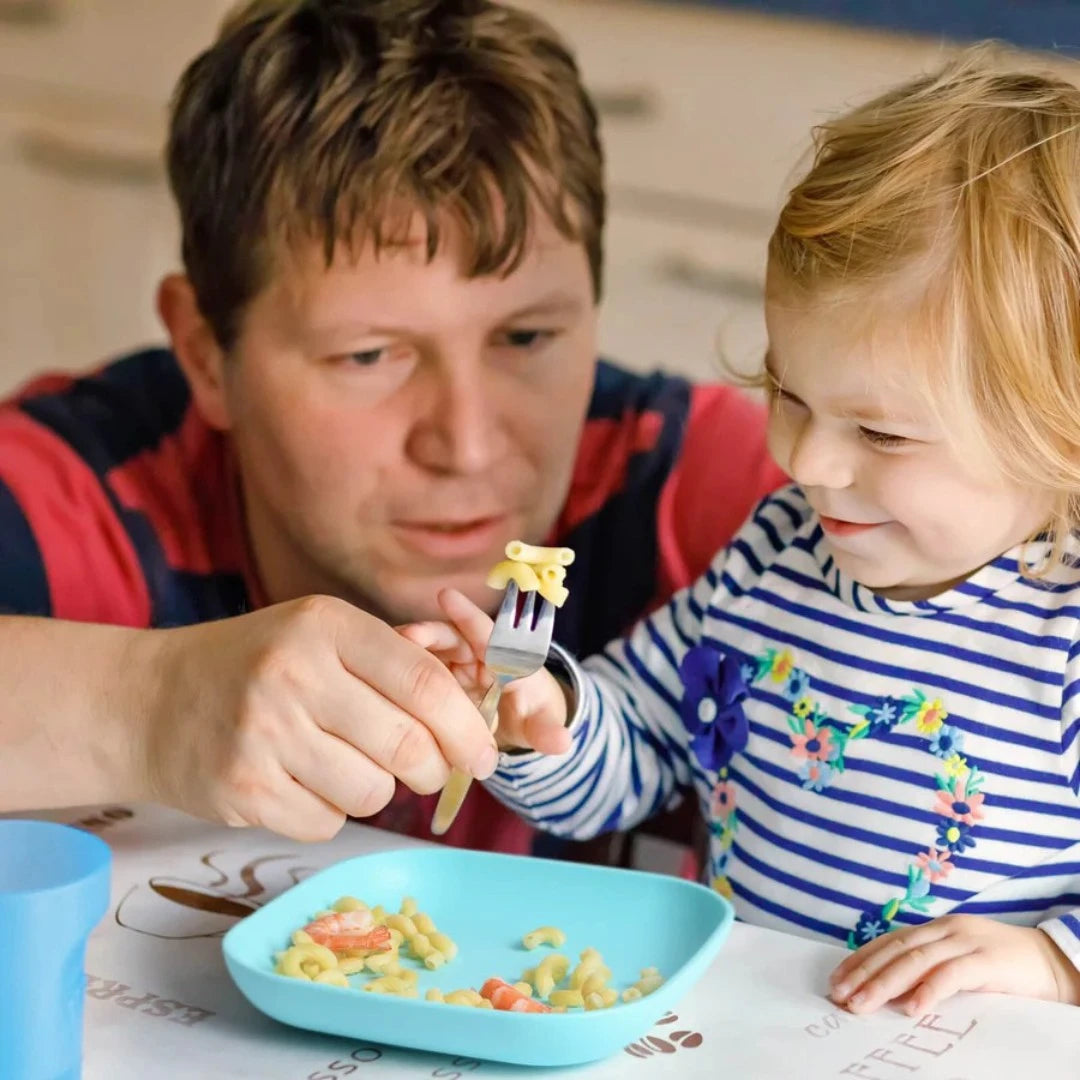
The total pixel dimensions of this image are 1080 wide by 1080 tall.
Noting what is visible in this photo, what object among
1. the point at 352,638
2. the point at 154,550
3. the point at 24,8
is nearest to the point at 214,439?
the point at 154,550

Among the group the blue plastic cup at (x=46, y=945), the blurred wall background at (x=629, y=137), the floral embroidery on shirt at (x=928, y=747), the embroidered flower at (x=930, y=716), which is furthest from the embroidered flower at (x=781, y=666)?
the blurred wall background at (x=629, y=137)

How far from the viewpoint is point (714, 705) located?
1118mm

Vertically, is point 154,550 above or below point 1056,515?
below

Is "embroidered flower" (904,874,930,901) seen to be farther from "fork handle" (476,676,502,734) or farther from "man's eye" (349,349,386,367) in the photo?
"man's eye" (349,349,386,367)

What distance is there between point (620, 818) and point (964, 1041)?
0.40 meters

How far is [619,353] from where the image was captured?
2846 mm

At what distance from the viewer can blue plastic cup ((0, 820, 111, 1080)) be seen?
687 millimetres

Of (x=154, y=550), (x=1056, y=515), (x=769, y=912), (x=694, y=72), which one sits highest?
(x=694, y=72)

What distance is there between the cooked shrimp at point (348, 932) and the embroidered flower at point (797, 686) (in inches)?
13.0

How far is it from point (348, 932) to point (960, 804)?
39 centimetres

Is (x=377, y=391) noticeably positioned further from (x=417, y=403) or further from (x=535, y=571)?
(x=535, y=571)

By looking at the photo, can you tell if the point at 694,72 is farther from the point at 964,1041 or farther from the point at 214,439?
the point at 964,1041

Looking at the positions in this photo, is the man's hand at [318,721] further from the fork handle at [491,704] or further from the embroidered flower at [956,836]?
the embroidered flower at [956,836]

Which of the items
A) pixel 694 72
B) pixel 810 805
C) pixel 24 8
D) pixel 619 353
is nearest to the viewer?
pixel 810 805
